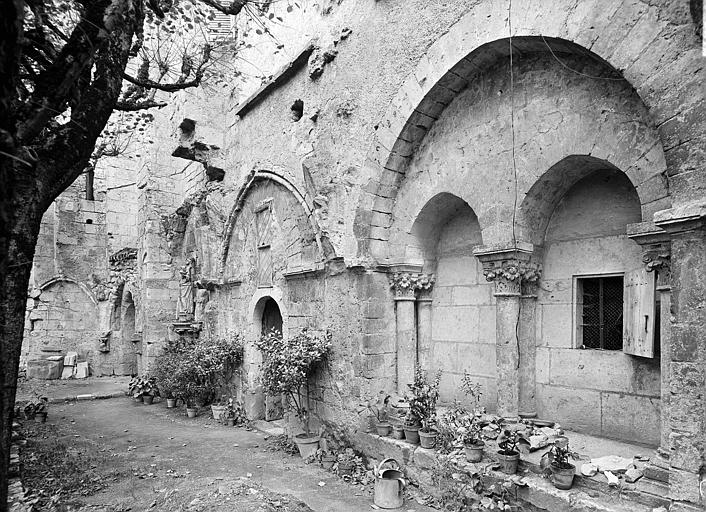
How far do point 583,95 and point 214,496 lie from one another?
16.1ft

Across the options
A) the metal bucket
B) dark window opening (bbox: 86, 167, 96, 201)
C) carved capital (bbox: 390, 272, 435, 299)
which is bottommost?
the metal bucket

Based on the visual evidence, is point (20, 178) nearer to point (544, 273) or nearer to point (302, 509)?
point (302, 509)

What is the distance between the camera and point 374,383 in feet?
17.3

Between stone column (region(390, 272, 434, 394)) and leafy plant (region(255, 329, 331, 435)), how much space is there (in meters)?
0.91

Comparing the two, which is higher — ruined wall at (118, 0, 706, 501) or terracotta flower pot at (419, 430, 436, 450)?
ruined wall at (118, 0, 706, 501)

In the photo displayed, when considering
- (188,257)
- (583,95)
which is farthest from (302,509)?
(188,257)

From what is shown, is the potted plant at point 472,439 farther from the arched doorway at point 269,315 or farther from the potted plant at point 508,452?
the arched doorway at point 269,315

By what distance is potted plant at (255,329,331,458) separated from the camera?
5.52 meters

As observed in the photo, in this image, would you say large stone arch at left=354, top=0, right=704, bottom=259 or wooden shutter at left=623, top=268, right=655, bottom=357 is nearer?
large stone arch at left=354, top=0, right=704, bottom=259

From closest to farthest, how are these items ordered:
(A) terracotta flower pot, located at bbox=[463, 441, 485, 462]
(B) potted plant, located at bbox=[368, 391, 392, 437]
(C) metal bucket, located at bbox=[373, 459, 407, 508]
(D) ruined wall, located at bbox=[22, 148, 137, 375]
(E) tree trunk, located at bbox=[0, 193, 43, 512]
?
(E) tree trunk, located at bbox=[0, 193, 43, 512] < (A) terracotta flower pot, located at bbox=[463, 441, 485, 462] < (C) metal bucket, located at bbox=[373, 459, 407, 508] < (B) potted plant, located at bbox=[368, 391, 392, 437] < (D) ruined wall, located at bbox=[22, 148, 137, 375]

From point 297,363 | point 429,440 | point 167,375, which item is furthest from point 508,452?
point 167,375

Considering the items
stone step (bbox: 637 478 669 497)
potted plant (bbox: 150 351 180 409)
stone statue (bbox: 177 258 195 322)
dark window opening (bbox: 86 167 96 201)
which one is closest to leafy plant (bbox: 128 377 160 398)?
potted plant (bbox: 150 351 180 409)

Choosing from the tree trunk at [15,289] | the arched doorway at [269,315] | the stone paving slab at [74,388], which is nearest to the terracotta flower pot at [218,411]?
the arched doorway at [269,315]

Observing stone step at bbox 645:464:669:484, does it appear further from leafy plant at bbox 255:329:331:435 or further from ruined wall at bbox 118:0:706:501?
leafy plant at bbox 255:329:331:435
